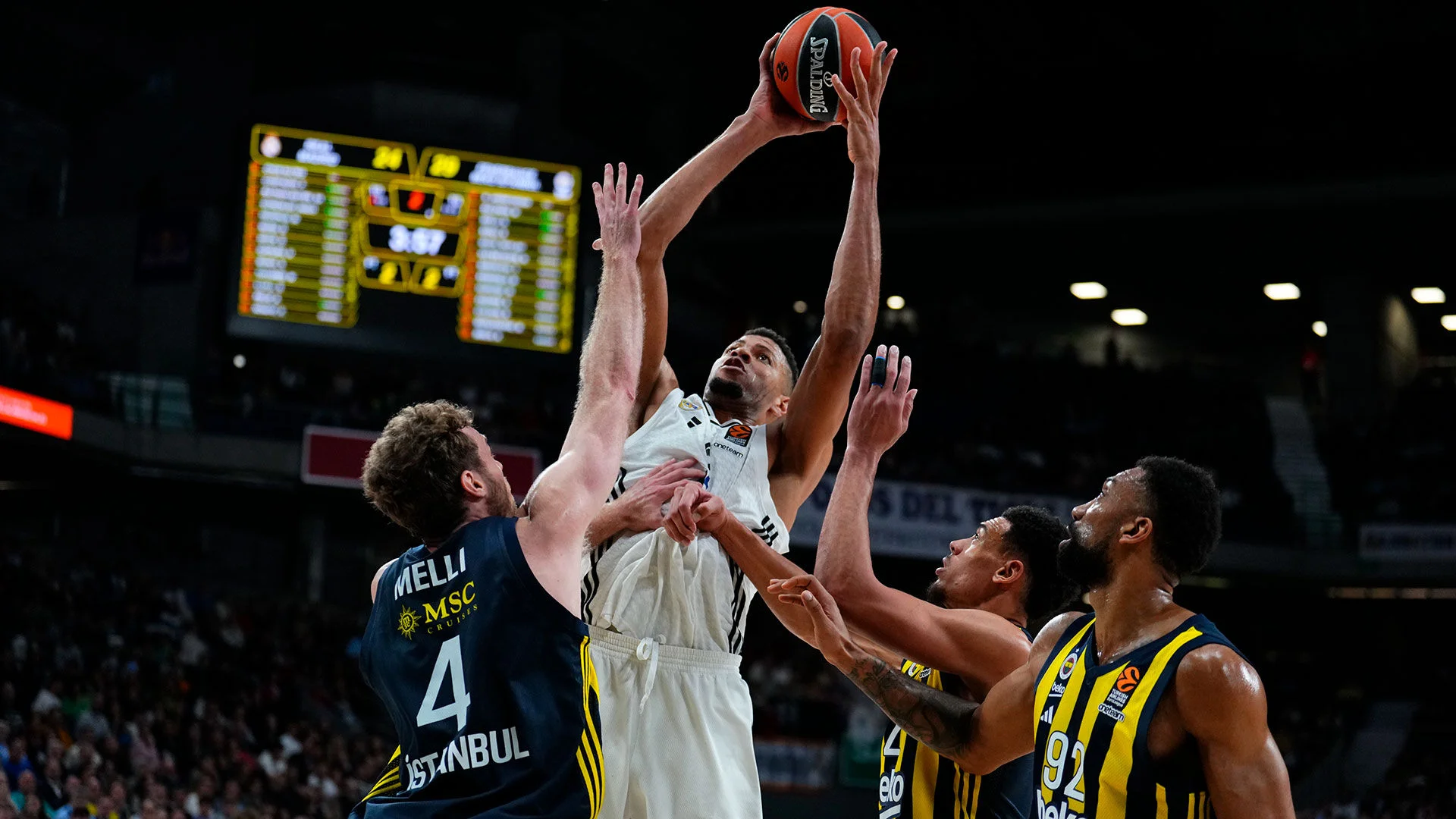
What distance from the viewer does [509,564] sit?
11.8 feet

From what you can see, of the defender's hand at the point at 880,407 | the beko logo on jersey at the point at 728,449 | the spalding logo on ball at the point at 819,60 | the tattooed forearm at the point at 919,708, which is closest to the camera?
the tattooed forearm at the point at 919,708

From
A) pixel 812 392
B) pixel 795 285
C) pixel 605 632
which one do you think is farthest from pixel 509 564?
pixel 795 285

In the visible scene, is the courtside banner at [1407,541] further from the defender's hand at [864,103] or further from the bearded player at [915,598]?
the defender's hand at [864,103]

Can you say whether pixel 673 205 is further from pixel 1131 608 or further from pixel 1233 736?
pixel 1233 736

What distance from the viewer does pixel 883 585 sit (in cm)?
445

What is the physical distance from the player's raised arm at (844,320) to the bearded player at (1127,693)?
2.71ft

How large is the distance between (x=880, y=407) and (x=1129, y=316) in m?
25.0

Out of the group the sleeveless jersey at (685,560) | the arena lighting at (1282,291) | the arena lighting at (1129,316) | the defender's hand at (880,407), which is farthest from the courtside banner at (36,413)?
the arena lighting at (1282,291)

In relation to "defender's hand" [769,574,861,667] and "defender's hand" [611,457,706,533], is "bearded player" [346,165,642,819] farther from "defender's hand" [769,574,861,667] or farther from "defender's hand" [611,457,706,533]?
"defender's hand" [769,574,861,667]

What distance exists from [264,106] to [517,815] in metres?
20.7

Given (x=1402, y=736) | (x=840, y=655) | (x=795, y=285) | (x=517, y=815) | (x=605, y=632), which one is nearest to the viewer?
(x=517, y=815)

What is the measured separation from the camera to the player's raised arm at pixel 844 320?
15.5ft

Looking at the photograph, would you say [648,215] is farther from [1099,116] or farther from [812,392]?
[1099,116]

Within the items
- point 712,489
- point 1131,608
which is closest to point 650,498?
point 712,489
